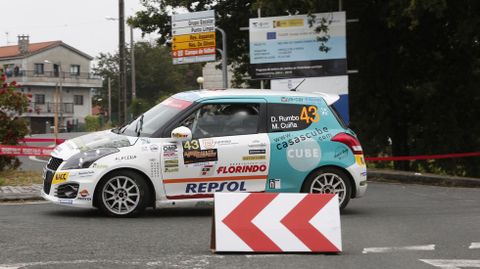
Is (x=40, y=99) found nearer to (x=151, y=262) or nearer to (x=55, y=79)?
(x=55, y=79)

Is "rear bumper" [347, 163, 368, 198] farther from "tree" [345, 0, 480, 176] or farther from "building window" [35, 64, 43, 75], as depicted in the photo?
"building window" [35, 64, 43, 75]

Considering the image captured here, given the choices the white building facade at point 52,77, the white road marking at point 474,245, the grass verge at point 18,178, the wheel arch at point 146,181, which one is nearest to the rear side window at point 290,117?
the wheel arch at point 146,181

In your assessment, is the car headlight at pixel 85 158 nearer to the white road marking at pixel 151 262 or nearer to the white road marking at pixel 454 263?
the white road marking at pixel 151 262

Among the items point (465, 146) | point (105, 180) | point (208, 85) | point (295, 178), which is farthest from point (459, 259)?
point (208, 85)

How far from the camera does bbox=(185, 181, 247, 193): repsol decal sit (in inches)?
413

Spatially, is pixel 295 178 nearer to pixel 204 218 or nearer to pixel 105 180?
pixel 204 218

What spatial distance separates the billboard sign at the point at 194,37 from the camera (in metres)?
26.1

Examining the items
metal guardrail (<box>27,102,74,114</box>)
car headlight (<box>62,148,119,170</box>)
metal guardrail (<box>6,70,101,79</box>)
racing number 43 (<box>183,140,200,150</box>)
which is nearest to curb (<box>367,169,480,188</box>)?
racing number 43 (<box>183,140,200,150</box>)

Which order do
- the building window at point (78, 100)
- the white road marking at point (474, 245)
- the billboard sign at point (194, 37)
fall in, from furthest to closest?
the building window at point (78, 100) → the billboard sign at point (194, 37) → the white road marking at point (474, 245)

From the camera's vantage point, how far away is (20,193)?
506 inches

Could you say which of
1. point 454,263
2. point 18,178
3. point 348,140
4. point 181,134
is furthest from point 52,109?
point 454,263

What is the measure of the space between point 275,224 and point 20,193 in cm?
619

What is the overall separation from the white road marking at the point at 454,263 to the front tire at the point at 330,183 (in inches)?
128

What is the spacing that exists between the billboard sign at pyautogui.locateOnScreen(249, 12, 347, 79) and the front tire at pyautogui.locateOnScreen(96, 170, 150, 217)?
1103 cm
